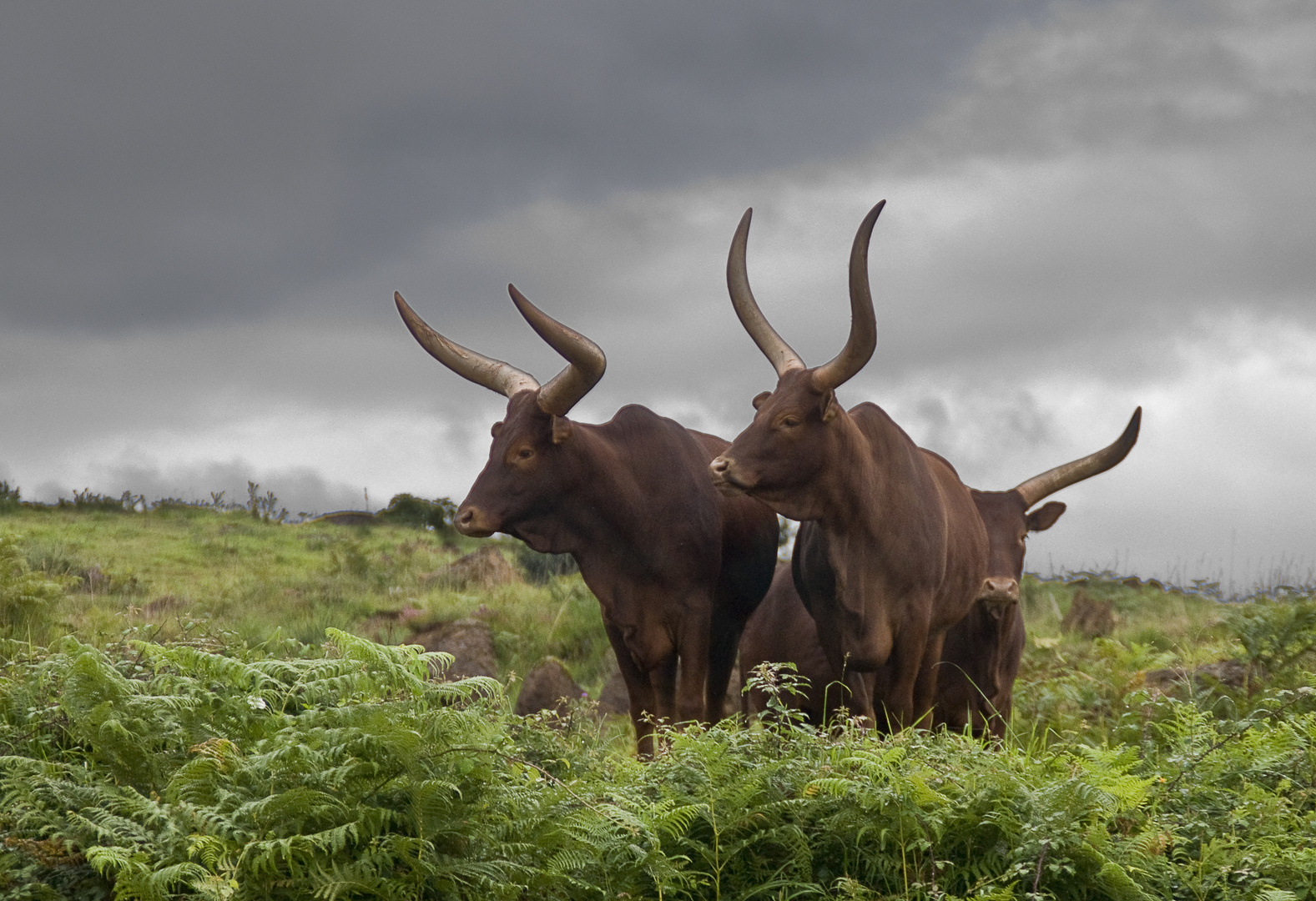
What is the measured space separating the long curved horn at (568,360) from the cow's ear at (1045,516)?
3.67 meters

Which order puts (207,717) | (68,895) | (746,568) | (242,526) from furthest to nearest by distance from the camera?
1. (242,526)
2. (746,568)
3. (207,717)
4. (68,895)

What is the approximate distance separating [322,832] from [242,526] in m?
19.7

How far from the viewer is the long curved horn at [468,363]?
773 centimetres

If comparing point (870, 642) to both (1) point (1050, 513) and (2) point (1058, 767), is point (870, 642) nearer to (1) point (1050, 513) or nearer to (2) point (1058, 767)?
(2) point (1058, 767)

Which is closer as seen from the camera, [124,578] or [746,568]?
[746,568]

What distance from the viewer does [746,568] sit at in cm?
743

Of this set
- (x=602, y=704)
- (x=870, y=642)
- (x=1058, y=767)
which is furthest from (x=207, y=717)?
(x=602, y=704)

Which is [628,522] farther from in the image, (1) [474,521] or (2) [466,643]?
(2) [466,643]

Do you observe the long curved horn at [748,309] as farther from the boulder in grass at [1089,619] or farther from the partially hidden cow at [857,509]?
the boulder in grass at [1089,619]

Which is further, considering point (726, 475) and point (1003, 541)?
point (1003, 541)

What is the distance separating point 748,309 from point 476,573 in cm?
1093

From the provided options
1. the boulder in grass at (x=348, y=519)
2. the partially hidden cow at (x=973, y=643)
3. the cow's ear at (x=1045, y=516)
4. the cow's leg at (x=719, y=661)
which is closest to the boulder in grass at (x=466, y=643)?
the partially hidden cow at (x=973, y=643)

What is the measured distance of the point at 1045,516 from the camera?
8.93 m

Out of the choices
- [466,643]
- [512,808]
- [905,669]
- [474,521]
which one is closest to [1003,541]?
[905,669]
